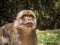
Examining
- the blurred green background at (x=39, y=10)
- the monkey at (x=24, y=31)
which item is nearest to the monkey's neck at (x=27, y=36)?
the monkey at (x=24, y=31)

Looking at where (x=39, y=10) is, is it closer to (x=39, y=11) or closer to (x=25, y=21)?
(x=39, y=11)

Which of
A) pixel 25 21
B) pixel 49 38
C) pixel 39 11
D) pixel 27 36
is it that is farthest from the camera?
pixel 39 11

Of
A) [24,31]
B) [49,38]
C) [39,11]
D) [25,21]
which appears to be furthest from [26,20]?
[39,11]

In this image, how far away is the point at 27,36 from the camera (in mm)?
7109

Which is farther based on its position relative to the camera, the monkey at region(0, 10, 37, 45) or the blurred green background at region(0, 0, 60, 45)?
the blurred green background at region(0, 0, 60, 45)

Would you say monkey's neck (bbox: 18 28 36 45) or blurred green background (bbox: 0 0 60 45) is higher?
monkey's neck (bbox: 18 28 36 45)

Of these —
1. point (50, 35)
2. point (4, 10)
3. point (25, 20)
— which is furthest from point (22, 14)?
point (4, 10)

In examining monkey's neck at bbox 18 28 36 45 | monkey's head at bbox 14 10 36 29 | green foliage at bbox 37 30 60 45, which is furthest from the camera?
green foliage at bbox 37 30 60 45

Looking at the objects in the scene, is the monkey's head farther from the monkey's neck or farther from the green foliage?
the green foliage

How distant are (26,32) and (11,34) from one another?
0.74m

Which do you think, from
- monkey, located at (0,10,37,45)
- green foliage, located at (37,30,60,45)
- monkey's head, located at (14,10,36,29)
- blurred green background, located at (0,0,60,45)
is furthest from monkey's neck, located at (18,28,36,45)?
blurred green background, located at (0,0,60,45)

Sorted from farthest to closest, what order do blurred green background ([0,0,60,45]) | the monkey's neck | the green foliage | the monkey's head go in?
blurred green background ([0,0,60,45]) → the green foliage → the monkey's head → the monkey's neck

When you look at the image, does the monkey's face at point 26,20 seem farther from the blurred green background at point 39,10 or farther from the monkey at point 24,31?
the blurred green background at point 39,10

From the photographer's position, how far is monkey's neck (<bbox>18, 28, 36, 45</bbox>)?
7.07 metres
